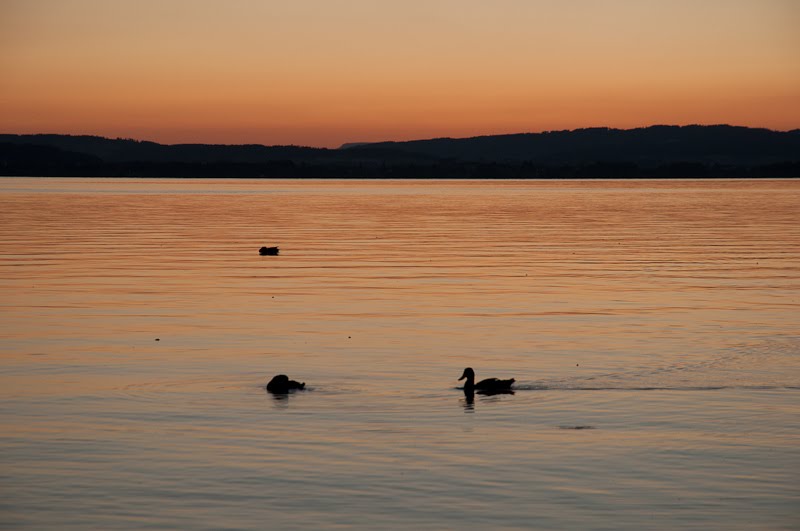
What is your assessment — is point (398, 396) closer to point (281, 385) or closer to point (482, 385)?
point (482, 385)

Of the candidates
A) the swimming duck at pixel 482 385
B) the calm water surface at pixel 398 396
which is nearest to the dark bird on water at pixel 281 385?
the calm water surface at pixel 398 396

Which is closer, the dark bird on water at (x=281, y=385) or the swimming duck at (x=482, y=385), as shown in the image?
the dark bird on water at (x=281, y=385)

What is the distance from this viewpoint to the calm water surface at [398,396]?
1573cm

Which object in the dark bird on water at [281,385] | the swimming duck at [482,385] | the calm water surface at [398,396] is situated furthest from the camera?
the swimming duck at [482,385]

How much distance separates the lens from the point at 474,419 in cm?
2089

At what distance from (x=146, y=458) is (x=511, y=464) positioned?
5.29 meters

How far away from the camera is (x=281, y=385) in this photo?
2269 cm

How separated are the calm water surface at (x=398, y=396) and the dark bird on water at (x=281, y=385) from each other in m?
0.48

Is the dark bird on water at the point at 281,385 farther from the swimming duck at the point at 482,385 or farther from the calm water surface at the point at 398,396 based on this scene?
the swimming duck at the point at 482,385

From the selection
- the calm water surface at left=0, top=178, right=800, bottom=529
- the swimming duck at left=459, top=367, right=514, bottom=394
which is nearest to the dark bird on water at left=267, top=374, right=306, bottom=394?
the calm water surface at left=0, top=178, right=800, bottom=529

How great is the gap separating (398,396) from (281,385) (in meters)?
2.17

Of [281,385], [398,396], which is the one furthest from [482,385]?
[281,385]

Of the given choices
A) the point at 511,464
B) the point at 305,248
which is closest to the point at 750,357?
the point at 511,464

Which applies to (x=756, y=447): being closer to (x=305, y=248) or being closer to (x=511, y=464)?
(x=511, y=464)
